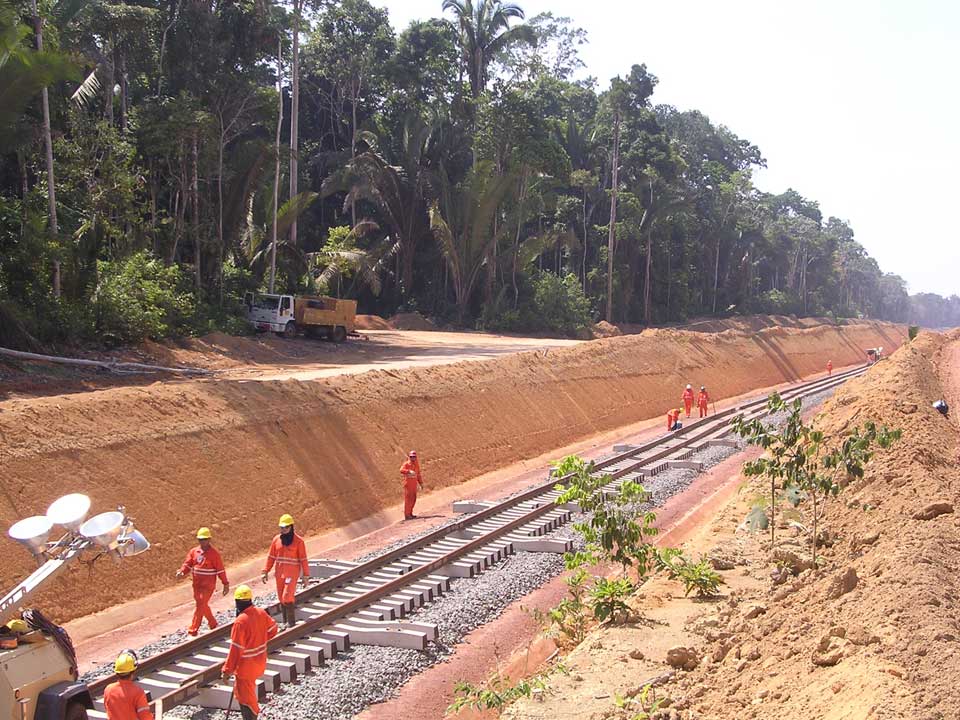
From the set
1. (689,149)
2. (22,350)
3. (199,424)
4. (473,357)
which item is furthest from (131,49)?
(689,149)

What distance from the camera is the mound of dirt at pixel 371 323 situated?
45219 mm

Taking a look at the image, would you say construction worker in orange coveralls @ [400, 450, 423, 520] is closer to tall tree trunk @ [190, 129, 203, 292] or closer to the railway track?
the railway track

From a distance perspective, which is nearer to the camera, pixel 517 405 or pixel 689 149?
pixel 517 405

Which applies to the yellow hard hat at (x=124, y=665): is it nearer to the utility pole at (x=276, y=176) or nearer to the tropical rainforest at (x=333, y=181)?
the tropical rainforest at (x=333, y=181)

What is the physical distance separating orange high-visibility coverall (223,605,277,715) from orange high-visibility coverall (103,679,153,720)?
3.47 ft

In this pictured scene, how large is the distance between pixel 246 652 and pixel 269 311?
26.2 meters

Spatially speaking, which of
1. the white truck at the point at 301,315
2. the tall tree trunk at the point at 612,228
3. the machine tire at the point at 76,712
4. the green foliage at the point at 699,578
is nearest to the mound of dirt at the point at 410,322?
the white truck at the point at 301,315

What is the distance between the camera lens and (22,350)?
71.1ft

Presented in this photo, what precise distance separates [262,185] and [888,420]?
26201mm

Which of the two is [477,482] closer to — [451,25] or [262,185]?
[262,185]

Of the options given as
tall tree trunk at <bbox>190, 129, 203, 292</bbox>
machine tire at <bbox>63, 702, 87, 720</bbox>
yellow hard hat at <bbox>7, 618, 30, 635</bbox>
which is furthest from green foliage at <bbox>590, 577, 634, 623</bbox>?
tall tree trunk at <bbox>190, 129, 203, 292</bbox>

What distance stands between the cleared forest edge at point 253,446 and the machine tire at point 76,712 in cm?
563

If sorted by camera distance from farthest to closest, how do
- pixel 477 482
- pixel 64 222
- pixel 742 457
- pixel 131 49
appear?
pixel 131 49 → pixel 742 457 → pixel 64 222 → pixel 477 482

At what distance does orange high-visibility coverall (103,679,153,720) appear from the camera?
7285mm
